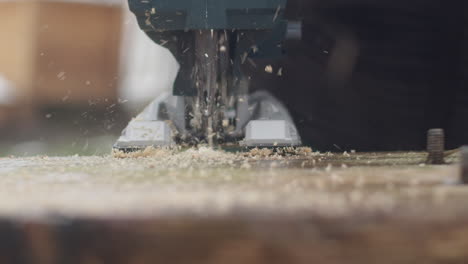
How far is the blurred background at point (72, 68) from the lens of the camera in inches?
169

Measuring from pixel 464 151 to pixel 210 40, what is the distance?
1675mm

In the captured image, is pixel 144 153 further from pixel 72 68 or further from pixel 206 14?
pixel 72 68

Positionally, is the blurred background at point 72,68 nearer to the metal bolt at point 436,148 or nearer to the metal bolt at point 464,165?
the metal bolt at point 436,148

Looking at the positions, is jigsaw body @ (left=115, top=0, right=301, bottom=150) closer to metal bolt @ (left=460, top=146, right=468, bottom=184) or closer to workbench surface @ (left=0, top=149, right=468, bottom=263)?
metal bolt @ (left=460, top=146, right=468, bottom=184)

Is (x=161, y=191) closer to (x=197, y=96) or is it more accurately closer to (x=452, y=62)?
(x=197, y=96)

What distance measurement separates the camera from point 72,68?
4.57 meters

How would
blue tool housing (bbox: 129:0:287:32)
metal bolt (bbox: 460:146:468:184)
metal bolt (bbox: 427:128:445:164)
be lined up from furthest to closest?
blue tool housing (bbox: 129:0:287:32)
metal bolt (bbox: 427:128:445:164)
metal bolt (bbox: 460:146:468:184)

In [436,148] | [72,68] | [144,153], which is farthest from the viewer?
[72,68]


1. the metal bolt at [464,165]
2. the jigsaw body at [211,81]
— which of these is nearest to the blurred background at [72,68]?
the jigsaw body at [211,81]

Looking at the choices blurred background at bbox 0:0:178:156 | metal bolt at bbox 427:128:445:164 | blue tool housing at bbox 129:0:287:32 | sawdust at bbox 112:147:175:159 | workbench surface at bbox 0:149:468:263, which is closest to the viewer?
workbench surface at bbox 0:149:468:263

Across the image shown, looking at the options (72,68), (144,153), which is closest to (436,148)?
(144,153)

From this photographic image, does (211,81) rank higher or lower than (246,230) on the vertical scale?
higher

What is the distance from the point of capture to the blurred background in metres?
4.30

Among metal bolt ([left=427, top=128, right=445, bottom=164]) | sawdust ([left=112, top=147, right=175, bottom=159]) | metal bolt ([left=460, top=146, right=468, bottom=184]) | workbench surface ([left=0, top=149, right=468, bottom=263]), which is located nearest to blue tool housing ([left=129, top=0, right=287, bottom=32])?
sawdust ([left=112, top=147, right=175, bottom=159])
